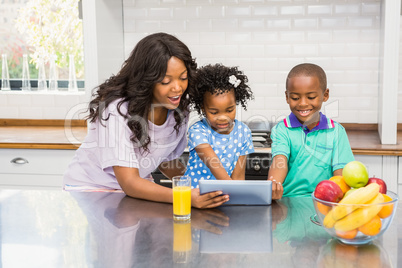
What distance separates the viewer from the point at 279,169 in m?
2.10

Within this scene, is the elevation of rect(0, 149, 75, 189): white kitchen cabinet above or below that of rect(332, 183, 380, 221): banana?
below

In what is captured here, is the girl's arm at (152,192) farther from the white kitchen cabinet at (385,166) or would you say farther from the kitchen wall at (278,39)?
the kitchen wall at (278,39)

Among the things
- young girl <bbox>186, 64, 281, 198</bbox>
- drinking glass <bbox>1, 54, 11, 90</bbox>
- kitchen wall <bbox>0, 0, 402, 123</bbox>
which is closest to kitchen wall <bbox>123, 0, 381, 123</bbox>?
kitchen wall <bbox>0, 0, 402, 123</bbox>

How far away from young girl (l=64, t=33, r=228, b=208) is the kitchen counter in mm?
127

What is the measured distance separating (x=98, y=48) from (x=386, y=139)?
1986mm

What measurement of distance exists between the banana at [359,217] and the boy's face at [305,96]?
2.81 feet

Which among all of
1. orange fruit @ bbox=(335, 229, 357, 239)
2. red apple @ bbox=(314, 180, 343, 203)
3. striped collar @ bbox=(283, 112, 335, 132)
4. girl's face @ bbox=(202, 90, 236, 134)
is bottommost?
orange fruit @ bbox=(335, 229, 357, 239)

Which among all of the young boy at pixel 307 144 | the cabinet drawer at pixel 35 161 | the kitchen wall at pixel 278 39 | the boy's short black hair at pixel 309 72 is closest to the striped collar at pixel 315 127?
the young boy at pixel 307 144

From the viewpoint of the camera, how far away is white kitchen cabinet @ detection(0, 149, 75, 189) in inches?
127

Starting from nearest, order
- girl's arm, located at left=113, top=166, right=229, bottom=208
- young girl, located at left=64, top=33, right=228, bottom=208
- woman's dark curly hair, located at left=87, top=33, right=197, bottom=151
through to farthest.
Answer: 1. girl's arm, located at left=113, top=166, right=229, bottom=208
2. young girl, located at left=64, top=33, right=228, bottom=208
3. woman's dark curly hair, located at left=87, top=33, right=197, bottom=151

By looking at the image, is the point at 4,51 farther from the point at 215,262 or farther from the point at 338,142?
the point at 215,262

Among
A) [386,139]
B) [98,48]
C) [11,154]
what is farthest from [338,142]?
[11,154]

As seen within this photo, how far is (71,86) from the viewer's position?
4.06 metres

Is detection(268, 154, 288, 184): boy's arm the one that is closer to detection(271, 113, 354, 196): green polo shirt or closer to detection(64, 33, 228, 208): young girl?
detection(271, 113, 354, 196): green polo shirt
